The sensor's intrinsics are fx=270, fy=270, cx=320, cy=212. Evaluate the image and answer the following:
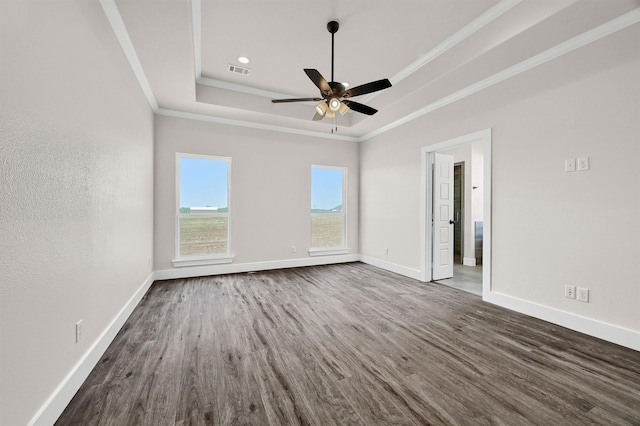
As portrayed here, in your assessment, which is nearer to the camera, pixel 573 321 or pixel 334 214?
pixel 573 321

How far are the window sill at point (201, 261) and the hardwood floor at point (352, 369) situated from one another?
1.18m

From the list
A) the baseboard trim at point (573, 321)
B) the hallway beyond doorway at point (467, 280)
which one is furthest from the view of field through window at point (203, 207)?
the baseboard trim at point (573, 321)

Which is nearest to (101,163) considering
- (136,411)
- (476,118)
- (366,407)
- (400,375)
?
(136,411)

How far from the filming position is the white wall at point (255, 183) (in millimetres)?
4453

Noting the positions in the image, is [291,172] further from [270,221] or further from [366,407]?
[366,407]

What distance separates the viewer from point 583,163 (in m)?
2.60

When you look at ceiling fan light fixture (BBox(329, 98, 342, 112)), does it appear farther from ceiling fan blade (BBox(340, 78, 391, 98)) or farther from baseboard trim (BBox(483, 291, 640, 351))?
baseboard trim (BBox(483, 291, 640, 351))

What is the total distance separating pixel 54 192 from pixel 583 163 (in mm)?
4170

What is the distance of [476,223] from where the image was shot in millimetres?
5715

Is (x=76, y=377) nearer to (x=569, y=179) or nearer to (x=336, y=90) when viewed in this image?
(x=336, y=90)

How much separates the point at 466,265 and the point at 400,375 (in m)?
4.56

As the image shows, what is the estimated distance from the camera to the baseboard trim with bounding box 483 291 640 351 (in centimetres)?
230

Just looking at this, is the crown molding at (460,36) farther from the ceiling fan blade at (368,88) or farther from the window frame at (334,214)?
the window frame at (334,214)

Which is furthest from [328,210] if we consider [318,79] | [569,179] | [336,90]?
[569,179]
